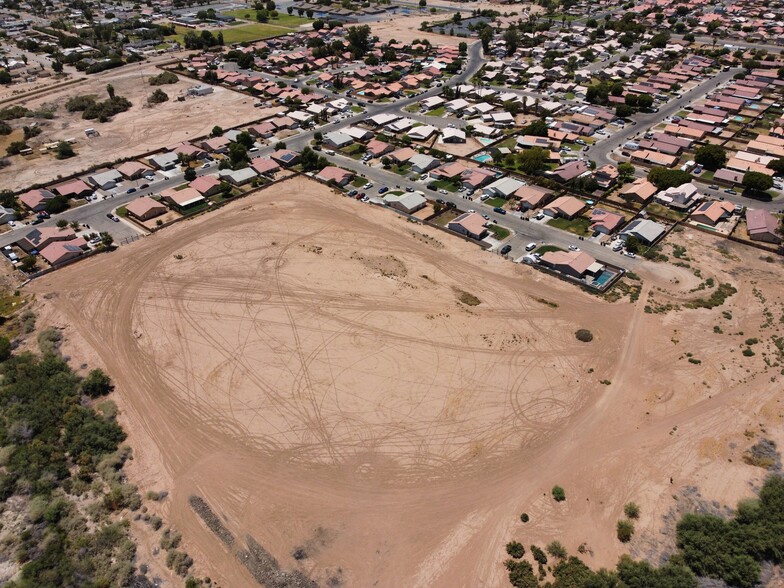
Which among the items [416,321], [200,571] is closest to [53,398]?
[200,571]

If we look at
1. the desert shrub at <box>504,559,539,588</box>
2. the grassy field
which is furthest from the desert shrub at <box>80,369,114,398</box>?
the grassy field

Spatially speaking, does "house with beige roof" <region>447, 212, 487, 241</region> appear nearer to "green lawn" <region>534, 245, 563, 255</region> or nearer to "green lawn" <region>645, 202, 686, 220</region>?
"green lawn" <region>534, 245, 563, 255</region>

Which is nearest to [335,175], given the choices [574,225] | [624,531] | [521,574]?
[574,225]

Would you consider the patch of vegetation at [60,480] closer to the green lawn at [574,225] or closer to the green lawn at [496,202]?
the green lawn at [496,202]

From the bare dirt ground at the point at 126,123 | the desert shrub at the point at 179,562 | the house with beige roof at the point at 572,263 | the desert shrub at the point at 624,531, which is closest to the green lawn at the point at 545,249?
the house with beige roof at the point at 572,263

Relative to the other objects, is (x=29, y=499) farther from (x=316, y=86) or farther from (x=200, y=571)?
(x=316, y=86)

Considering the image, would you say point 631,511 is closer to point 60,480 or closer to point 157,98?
point 60,480
